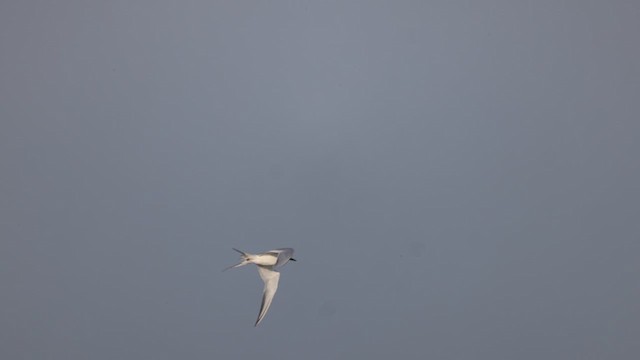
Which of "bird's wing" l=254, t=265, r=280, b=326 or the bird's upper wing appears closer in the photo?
the bird's upper wing

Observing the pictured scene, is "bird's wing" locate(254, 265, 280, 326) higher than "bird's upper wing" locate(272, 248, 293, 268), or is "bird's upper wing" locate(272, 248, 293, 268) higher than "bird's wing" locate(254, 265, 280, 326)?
"bird's upper wing" locate(272, 248, 293, 268)

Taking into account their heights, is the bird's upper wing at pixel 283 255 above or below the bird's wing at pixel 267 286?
above

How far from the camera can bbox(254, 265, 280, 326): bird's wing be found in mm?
3004

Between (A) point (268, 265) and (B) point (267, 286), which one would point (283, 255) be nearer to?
(A) point (268, 265)

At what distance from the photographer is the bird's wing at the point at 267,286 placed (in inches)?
118

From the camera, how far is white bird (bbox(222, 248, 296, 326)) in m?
2.81

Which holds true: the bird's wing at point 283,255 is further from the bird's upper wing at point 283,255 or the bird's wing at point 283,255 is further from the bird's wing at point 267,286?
the bird's wing at point 267,286

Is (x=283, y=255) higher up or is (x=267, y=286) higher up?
(x=283, y=255)

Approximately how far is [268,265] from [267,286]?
0.24m

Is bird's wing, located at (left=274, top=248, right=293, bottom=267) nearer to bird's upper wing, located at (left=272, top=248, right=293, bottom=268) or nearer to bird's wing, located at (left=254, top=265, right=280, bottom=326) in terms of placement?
bird's upper wing, located at (left=272, top=248, right=293, bottom=268)

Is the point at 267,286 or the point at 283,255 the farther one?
the point at 267,286

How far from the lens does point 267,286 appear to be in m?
3.06

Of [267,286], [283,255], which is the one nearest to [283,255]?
[283,255]

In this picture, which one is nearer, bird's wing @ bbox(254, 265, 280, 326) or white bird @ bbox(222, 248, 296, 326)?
white bird @ bbox(222, 248, 296, 326)
